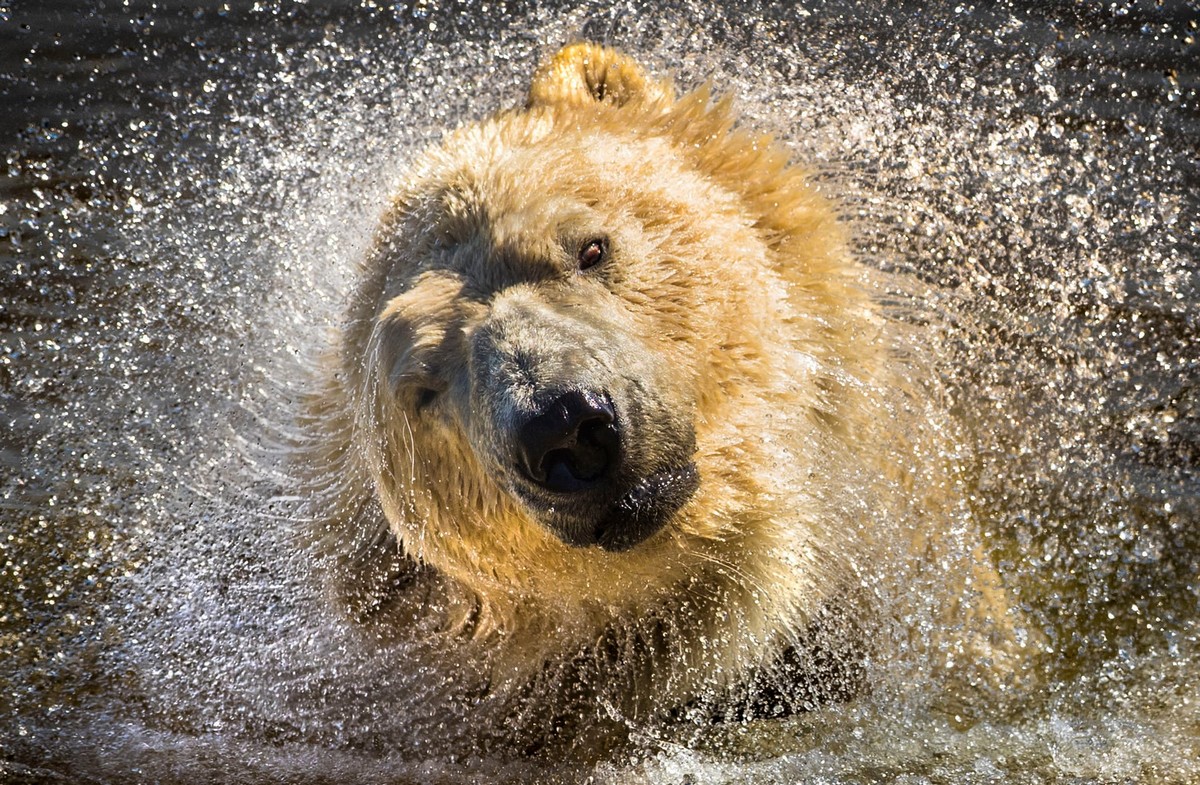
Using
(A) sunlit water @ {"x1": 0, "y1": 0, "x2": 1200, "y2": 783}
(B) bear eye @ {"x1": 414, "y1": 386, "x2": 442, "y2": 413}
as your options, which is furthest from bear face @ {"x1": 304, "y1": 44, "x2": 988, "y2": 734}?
(A) sunlit water @ {"x1": 0, "y1": 0, "x2": 1200, "y2": 783}

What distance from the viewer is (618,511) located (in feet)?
7.53

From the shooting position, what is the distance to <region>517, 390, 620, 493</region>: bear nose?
2.14 m

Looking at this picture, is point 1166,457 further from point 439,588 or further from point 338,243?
point 338,243

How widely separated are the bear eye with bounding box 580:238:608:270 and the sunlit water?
3.74ft

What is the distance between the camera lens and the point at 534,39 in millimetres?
4520

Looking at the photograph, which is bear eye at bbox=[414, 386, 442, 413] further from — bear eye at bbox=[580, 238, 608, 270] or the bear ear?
the bear ear

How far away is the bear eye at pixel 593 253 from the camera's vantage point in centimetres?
263

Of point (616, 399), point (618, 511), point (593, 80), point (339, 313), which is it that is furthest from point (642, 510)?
point (339, 313)

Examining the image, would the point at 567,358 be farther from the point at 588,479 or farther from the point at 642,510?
the point at 642,510

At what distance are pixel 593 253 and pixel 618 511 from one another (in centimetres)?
72

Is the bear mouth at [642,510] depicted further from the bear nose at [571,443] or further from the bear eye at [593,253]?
the bear eye at [593,253]

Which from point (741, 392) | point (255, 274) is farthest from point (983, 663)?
point (255, 274)

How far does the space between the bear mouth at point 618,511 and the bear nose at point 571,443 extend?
0.19 feet

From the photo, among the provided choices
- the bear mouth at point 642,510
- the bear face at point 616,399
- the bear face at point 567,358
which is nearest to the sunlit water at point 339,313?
the bear face at point 616,399
